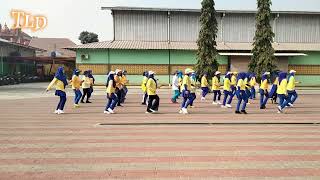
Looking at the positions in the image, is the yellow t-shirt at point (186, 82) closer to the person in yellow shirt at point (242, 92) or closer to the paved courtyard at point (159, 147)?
the paved courtyard at point (159, 147)

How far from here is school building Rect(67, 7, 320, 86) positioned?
126ft

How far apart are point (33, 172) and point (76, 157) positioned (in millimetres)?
1262

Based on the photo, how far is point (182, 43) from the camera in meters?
40.8

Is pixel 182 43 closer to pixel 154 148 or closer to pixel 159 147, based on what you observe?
pixel 159 147

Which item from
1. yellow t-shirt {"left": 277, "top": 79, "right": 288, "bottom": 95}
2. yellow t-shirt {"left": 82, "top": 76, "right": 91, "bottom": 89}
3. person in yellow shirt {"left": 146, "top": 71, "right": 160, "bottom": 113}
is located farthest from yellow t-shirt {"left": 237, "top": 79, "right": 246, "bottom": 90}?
yellow t-shirt {"left": 82, "top": 76, "right": 91, "bottom": 89}

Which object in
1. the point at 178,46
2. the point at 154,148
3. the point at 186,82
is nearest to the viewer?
the point at 154,148

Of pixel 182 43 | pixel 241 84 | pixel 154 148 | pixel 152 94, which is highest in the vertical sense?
pixel 182 43

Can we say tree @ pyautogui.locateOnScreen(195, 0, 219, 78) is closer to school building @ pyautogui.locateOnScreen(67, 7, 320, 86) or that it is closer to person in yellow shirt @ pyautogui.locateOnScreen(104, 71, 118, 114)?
school building @ pyautogui.locateOnScreen(67, 7, 320, 86)

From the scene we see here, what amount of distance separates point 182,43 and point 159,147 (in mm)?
32424

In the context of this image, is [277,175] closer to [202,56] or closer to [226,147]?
[226,147]

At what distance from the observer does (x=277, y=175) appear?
673cm

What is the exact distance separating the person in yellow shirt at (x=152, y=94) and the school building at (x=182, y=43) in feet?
71.3

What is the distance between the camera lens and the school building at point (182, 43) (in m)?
38.3

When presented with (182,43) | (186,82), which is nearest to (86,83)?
(186,82)
